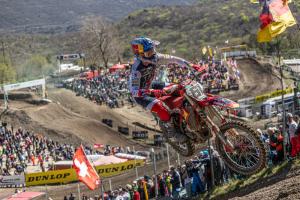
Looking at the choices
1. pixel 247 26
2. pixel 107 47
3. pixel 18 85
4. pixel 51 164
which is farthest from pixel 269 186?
pixel 247 26

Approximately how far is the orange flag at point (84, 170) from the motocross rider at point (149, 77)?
135 inches

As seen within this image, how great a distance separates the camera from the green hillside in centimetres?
7736

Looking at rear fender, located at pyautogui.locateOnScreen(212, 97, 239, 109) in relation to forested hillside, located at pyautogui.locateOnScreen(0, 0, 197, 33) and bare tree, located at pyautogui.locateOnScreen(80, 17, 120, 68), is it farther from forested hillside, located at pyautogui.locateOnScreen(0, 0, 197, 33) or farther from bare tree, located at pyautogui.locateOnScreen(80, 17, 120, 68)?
forested hillside, located at pyautogui.locateOnScreen(0, 0, 197, 33)

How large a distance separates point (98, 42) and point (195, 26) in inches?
1185

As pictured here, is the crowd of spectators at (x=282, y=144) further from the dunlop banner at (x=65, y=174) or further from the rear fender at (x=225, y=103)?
the dunlop banner at (x=65, y=174)

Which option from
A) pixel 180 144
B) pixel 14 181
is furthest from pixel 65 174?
pixel 180 144

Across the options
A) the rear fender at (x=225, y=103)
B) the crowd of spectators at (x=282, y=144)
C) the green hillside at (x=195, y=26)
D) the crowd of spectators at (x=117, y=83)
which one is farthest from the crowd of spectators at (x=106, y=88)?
the rear fender at (x=225, y=103)

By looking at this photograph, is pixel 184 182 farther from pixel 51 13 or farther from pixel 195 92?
pixel 51 13

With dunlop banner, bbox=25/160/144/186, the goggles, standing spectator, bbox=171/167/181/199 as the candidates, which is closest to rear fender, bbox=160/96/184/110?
the goggles

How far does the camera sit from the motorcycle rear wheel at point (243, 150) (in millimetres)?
8914

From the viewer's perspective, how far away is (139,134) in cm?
3566

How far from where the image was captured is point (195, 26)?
9294 centimetres

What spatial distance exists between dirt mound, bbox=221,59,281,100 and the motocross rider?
33607mm

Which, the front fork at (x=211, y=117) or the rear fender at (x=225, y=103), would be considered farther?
the front fork at (x=211, y=117)
